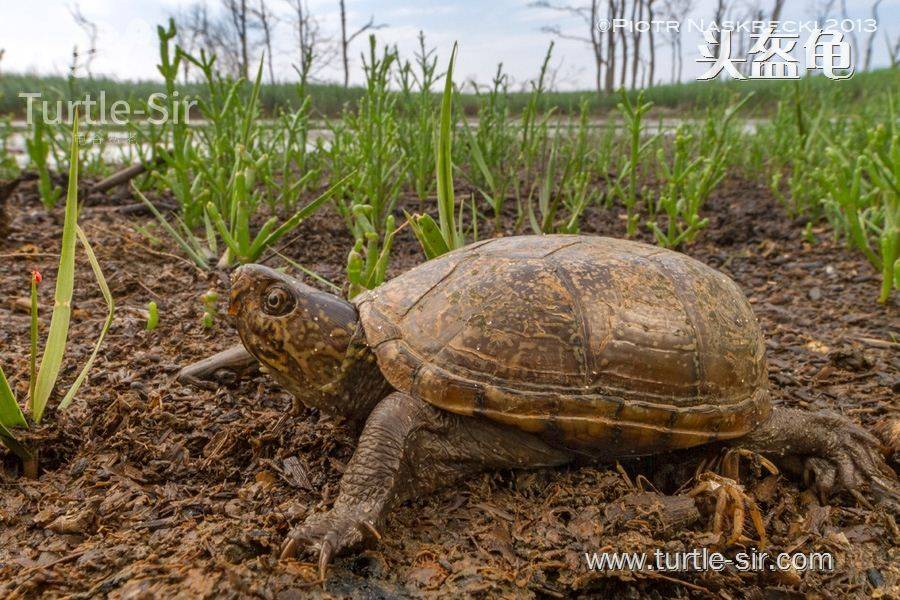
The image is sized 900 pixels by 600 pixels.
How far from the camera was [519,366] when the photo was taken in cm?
155

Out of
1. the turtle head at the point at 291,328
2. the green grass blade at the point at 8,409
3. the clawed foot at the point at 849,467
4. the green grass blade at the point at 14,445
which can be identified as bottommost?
the clawed foot at the point at 849,467

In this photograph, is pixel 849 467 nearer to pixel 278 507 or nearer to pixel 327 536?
pixel 327 536

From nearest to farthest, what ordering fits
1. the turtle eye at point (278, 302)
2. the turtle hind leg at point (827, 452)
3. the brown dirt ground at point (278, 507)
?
the brown dirt ground at point (278, 507)
the turtle eye at point (278, 302)
the turtle hind leg at point (827, 452)

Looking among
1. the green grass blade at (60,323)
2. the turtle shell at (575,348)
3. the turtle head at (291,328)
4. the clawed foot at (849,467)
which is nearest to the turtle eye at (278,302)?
the turtle head at (291,328)

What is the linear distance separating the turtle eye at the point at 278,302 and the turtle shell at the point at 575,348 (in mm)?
207

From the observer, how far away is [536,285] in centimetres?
164

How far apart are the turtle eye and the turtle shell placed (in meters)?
0.21

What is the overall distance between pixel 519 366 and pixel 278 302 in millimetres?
658

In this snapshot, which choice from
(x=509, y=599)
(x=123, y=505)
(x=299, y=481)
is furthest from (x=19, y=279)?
(x=509, y=599)

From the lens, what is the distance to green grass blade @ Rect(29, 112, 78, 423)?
1.64 m

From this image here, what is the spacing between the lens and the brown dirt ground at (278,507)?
1.29m

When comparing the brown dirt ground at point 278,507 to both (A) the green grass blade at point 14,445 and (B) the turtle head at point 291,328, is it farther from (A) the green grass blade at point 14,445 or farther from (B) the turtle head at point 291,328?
(B) the turtle head at point 291,328

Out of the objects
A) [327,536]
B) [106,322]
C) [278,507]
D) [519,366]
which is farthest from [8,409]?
[519,366]

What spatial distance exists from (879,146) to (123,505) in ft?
11.6
